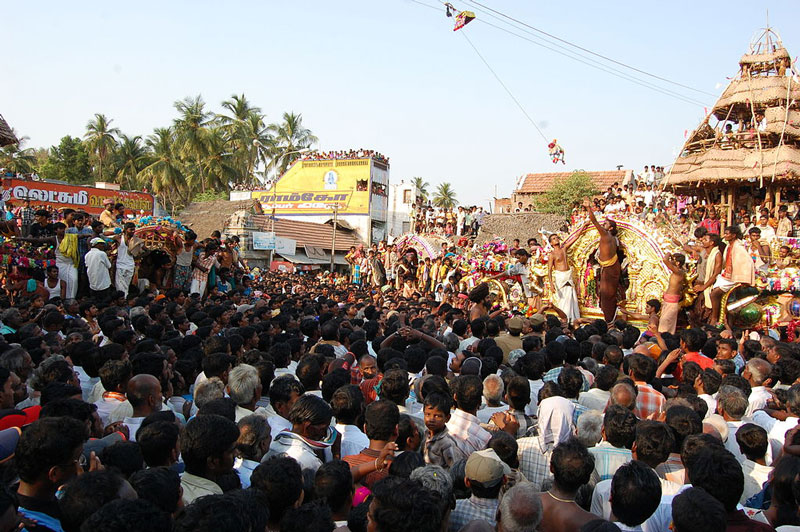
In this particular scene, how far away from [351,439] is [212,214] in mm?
32943

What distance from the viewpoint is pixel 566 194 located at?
29.4 meters

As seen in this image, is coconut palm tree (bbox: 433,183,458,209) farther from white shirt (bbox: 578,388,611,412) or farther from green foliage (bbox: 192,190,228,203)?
white shirt (bbox: 578,388,611,412)

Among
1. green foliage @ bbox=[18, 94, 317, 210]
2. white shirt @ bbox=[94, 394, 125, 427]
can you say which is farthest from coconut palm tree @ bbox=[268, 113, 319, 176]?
white shirt @ bbox=[94, 394, 125, 427]

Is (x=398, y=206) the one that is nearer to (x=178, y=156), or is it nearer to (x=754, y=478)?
(x=178, y=156)

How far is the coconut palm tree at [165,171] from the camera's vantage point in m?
43.3

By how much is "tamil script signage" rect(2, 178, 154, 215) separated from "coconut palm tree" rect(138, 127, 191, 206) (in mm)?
13185

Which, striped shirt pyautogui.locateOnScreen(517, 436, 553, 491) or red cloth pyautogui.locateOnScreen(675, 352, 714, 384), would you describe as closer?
striped shirt pyautogui.locateOnScreen(517, 436, 553, 491)

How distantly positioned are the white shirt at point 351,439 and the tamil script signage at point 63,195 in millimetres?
23414

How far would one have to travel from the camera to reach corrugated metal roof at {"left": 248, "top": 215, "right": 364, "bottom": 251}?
33.8 m

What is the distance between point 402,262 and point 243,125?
1220 inches

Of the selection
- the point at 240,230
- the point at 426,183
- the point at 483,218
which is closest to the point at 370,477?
the point at 483,218

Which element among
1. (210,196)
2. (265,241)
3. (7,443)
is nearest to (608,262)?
(7,443)

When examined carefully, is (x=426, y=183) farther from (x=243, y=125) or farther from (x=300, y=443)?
(x=300, y=443)

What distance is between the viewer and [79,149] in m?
46.3
